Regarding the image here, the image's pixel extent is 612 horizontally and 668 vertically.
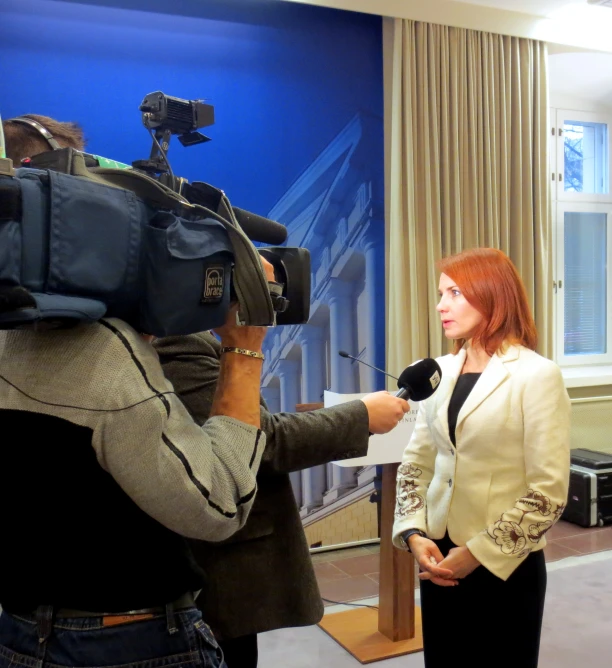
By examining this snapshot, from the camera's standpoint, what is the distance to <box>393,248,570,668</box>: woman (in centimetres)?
145

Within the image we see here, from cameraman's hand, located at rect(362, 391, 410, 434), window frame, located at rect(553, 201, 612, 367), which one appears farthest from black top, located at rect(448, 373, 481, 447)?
window frame, located at rect(553, 201, 612, 367)

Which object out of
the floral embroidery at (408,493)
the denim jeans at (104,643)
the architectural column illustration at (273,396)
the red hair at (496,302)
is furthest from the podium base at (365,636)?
the denim jeans at (104,643)

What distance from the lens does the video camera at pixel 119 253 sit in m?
0.65

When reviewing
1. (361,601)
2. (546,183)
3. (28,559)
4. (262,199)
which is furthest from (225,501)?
(546,183)

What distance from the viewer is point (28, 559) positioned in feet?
2.58

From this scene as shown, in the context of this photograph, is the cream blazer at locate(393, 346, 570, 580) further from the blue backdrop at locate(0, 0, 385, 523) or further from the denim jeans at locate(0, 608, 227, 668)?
the blue backdrop at locate(0, 0, 385, 523)

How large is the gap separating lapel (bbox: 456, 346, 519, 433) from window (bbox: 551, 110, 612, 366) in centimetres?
332

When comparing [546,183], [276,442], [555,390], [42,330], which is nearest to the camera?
[42,330]

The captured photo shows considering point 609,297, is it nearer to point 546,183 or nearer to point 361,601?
point 546,183

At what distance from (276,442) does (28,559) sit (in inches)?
18.9

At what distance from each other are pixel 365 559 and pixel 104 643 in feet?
9.31

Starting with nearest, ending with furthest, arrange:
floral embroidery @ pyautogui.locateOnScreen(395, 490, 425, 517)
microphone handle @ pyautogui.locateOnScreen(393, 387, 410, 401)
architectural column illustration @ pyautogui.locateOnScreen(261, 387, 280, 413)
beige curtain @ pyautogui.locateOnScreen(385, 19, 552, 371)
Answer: microphone handle @ pyautogui.locateOnScreen(393, 387, 410, 401), floral embroidery @ pyautogui.locateOnScreen(395, 490, 425, 517), architectural column illustration @ pyautogui.locateOnScreen(261, 387, 280, 413), beige curtain @ pyautogui.locateOnScreen(385, 19, 552, 371)

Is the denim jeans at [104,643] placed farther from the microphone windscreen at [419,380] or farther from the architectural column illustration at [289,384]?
the architectural column illustration at [289,384]

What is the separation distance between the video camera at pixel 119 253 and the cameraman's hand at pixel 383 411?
1.13 feet
